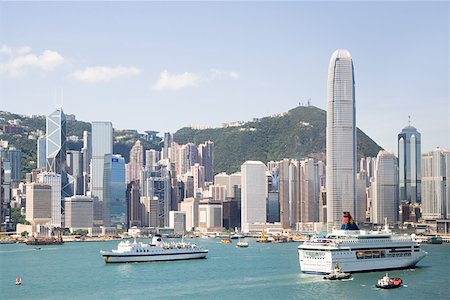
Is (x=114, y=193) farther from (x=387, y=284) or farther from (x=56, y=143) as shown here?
(x=387, y=284)

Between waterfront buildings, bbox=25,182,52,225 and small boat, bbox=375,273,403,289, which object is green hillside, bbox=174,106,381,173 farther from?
small boat, bbox=375,273,403,289

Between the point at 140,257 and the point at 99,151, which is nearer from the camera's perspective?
the point at 140,257

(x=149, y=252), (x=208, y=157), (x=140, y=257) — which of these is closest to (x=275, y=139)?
(x=208, y=157)

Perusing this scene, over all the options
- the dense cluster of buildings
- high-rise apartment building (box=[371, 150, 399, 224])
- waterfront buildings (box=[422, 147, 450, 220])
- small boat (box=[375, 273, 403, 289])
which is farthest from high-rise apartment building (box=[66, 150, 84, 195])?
small boat (box=[375, 273, 403, 289])

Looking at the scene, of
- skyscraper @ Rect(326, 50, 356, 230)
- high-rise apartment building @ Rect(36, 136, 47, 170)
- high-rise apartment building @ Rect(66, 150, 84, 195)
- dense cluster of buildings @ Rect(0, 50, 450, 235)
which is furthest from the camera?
high-rise apartment building @ Rect(66, 150, 84, 195)

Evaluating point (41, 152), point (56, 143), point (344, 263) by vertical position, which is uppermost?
point (56, 143)

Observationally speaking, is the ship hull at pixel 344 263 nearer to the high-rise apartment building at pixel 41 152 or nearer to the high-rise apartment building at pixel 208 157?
the high-rise apartment building at pixel 41 152

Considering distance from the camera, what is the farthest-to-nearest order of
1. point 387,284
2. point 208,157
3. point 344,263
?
point 208,157
point 344,263
point 387,284

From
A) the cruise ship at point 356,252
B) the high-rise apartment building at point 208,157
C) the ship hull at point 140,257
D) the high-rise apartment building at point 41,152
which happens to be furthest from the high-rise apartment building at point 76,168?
the cruise ship at point 356,252
